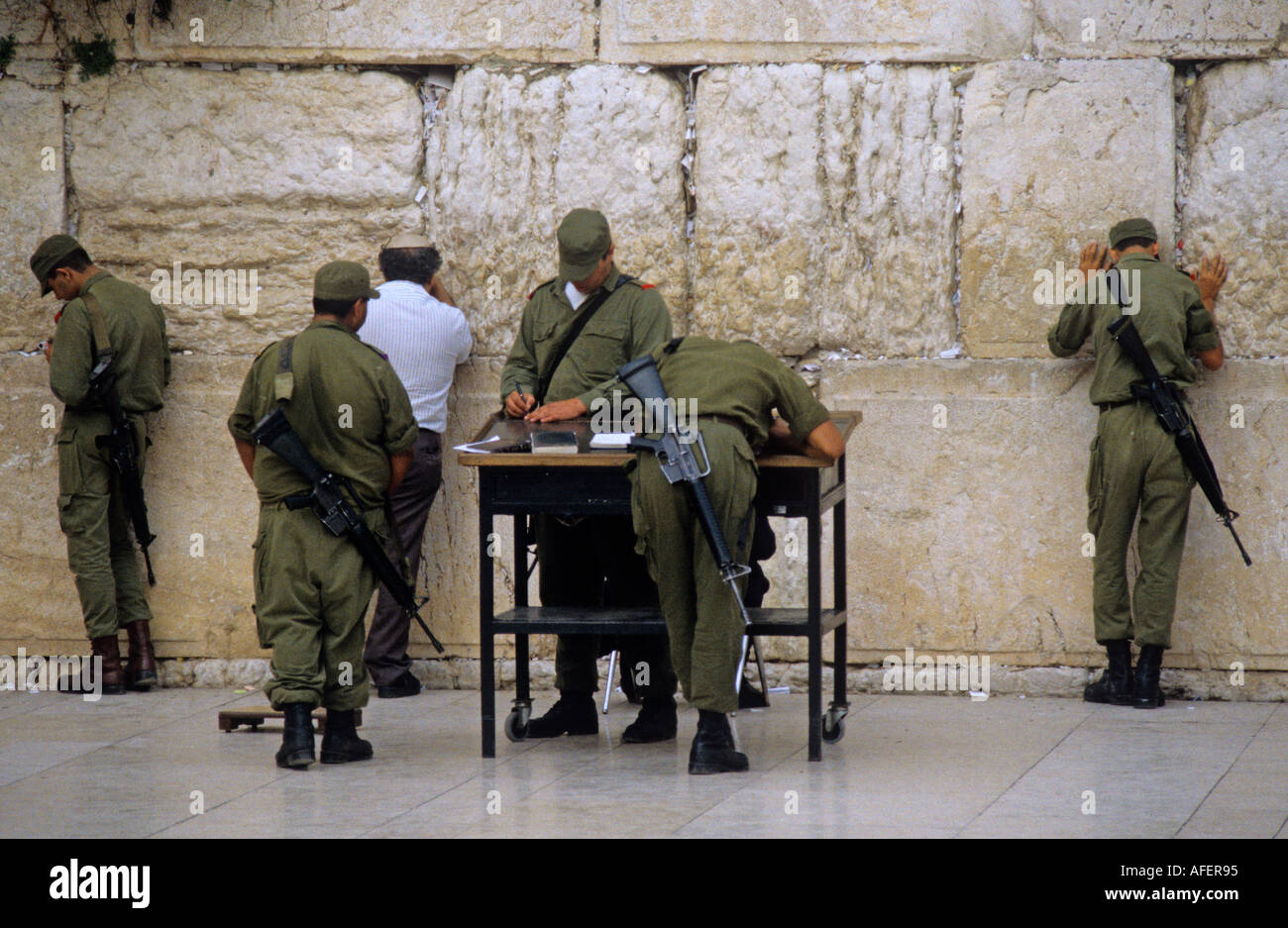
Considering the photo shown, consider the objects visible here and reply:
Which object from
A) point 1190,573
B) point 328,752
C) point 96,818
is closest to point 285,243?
point 328,752

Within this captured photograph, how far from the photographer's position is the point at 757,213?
745 cm

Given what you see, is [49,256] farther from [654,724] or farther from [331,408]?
[654,724]

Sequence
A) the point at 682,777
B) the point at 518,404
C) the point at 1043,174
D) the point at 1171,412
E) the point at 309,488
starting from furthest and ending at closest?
1. the point at 1043,174
2. the point at 1171,412
3. the point at 518,404
4. the point at 309,488
5. the point at 682,777

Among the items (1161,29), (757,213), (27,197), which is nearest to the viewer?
(1161,29)

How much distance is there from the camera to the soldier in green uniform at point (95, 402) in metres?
7.42

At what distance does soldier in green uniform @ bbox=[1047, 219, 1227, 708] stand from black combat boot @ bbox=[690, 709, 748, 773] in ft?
6.50

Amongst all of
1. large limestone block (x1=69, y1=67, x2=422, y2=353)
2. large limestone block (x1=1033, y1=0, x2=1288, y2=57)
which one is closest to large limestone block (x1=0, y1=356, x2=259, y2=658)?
large limestone block (x1=69, y1=67, x2=422, y2=353)

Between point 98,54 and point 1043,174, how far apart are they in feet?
14.1

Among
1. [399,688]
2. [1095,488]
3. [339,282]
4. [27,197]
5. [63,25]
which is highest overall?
[63,25]

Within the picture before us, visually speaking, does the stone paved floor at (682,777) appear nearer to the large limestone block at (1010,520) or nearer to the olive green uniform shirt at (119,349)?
the large limestone block at (1010,520)

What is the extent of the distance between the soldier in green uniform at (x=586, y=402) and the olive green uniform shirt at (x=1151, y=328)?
1.77m

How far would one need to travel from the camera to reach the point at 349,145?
770cm

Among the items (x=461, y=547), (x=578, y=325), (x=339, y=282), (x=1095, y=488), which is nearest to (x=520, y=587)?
(x=578, y=325)

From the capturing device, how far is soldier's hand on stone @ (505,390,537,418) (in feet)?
21.4
